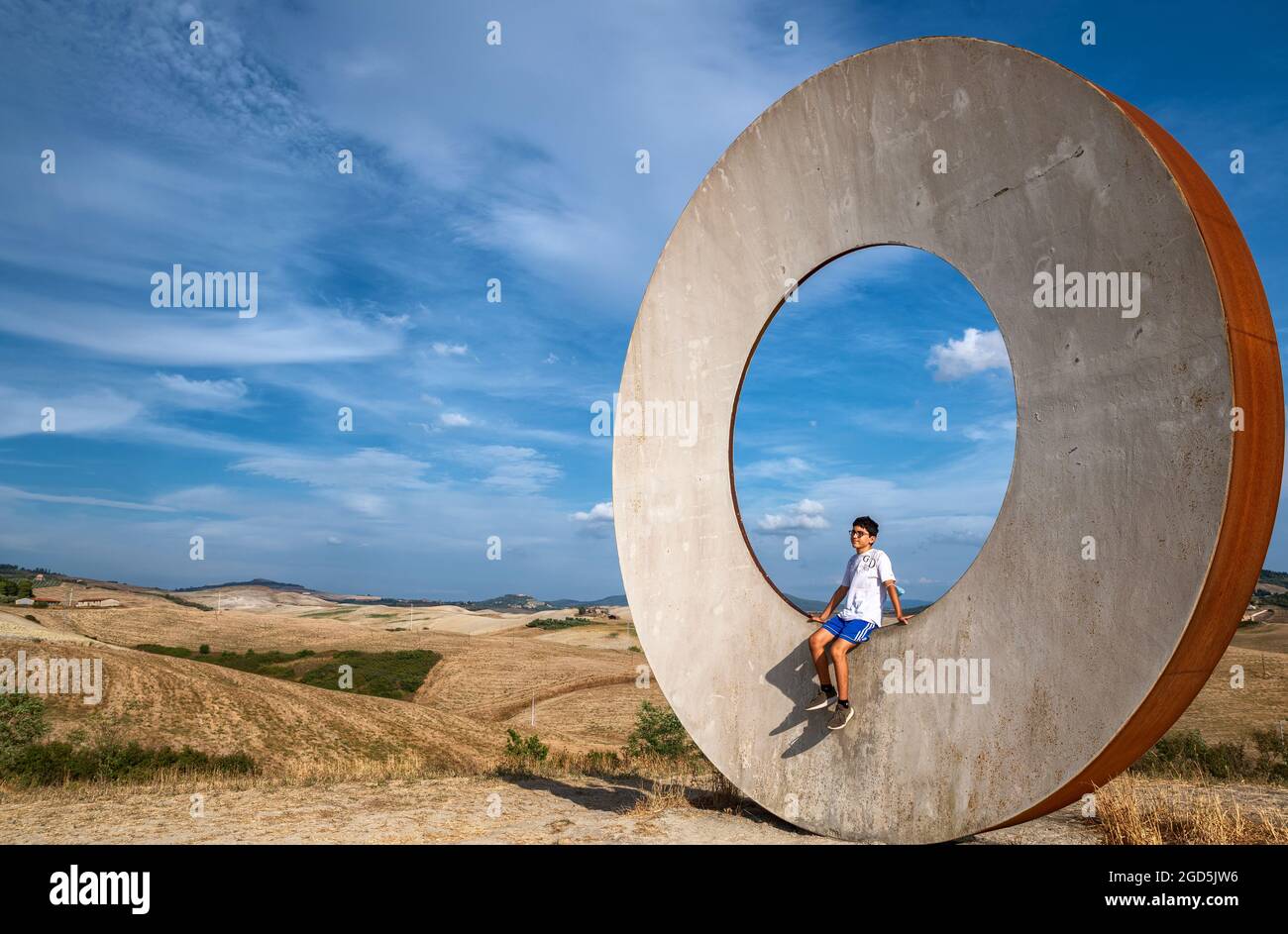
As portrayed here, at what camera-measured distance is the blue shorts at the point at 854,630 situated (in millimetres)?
6562

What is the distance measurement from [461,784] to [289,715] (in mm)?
15416

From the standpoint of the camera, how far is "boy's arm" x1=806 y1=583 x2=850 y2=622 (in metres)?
7.00

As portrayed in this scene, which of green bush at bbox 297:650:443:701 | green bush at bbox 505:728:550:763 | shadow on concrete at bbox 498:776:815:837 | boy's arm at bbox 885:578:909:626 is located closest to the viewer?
boy's arm at bbox 885:578:909:626

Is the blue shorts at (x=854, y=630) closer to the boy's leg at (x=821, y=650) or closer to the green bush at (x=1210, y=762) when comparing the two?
the boy's leg at (x=821, y=650)

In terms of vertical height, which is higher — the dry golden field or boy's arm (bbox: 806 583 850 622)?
boy's arm (bbox: 806 583 850 622)

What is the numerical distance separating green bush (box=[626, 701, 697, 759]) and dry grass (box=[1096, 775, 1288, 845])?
27.1ft

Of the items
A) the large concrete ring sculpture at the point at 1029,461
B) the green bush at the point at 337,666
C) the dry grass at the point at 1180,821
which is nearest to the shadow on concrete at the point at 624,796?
the large concrete ring sculpture at the point at 1029,461

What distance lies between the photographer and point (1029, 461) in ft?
19.0

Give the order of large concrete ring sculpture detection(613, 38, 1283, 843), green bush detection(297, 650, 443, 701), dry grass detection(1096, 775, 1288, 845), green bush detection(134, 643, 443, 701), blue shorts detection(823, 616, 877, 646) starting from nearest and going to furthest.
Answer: large concrete ring sculpture detection(613, 38, 1283, 843)
dry grass detection(1096, 775, 1288, 845)
blue shorts detection(823, 616, 877, 646)
green bush detection(297, 650, 443, 701)
green bush detection(134, 643, 443, 701)

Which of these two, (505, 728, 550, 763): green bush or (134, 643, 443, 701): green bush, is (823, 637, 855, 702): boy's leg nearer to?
(505, 728, 550, 763): green bush

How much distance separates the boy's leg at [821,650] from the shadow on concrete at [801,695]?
0.18 metres

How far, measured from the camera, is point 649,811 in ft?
26.9

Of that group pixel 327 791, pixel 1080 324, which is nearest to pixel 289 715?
pixel 327 791
